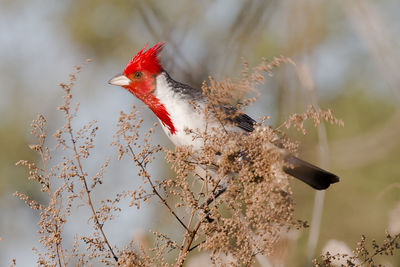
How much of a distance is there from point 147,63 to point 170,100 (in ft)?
1.28

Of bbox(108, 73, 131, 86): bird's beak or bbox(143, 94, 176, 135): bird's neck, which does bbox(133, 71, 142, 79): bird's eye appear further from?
bbox(143, 94, 176, 135): bird's neck

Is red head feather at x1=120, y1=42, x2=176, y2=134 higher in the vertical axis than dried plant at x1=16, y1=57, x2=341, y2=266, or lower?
higher

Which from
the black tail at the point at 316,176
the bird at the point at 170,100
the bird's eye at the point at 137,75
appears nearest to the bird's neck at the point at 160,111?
the bird at the point at 170,100

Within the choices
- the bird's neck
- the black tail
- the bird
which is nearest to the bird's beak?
the bird

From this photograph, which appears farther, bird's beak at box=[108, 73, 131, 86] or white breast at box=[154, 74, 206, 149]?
bird's beak at box=[108, 73, 131, 86]

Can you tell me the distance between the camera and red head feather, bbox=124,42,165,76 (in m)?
3.84

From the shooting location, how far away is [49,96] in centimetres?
532

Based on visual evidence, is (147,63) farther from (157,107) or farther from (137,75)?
(157,107)

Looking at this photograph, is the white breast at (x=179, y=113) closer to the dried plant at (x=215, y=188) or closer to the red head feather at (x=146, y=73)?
the red head feather at (x=146, y=73)

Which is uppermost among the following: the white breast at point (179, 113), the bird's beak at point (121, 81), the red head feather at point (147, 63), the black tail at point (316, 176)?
the red head feather at point (147, 63)

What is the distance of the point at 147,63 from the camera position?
153 inches

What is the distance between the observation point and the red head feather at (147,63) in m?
3.84

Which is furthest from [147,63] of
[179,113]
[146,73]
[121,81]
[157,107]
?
[179,113]

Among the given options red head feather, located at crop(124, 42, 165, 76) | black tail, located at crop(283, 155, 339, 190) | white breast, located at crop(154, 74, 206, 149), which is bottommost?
black tail, located at crop(283, 155, 339, 190)
